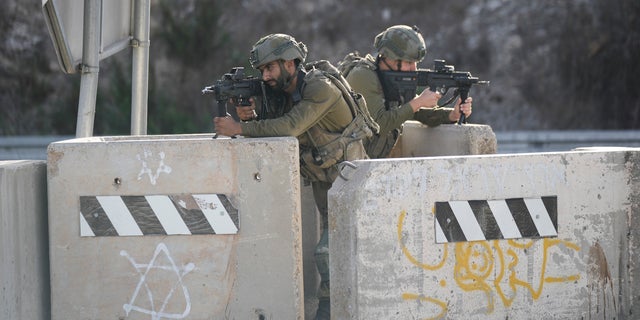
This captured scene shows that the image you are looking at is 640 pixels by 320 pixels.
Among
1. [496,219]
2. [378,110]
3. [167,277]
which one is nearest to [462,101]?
[378,110]

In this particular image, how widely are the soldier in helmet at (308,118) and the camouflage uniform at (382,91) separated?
0.88 metres

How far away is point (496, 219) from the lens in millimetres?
5543

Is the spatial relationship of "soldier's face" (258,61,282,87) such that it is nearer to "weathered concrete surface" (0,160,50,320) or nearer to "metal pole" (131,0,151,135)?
"weathered concrete surface" (0,160,50,320)

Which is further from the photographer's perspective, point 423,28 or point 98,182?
point 423,28

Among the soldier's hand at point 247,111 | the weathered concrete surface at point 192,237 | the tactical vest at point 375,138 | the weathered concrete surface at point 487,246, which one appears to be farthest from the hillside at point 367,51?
the weathered concrete surface at point 487,246

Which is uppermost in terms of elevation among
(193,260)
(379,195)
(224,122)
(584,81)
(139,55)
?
(584,81)

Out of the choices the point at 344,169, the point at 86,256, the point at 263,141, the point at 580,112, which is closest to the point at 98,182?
the point at 86,256

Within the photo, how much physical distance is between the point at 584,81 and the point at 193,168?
53.3ft

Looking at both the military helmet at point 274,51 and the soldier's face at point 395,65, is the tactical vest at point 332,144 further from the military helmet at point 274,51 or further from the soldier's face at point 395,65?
the soldier's face at point 395,65

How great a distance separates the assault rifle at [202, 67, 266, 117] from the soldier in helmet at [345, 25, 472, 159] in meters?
1.27

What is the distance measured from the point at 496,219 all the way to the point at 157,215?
181cm

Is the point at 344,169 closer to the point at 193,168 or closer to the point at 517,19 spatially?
the point at 193,168

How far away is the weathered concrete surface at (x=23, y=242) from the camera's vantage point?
17.6ft

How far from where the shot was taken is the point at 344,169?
539 centimetres
